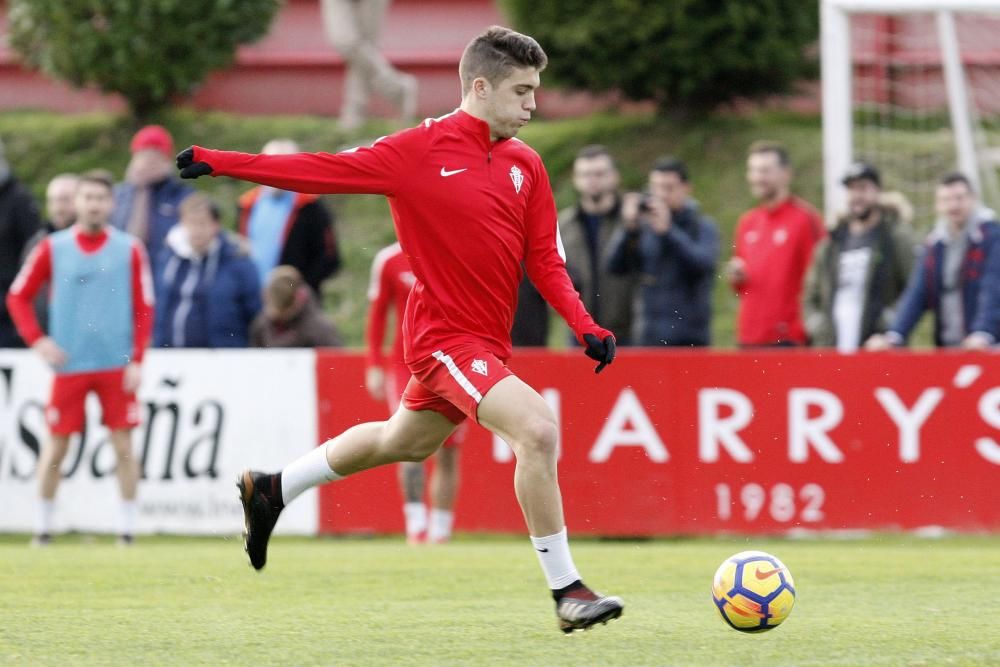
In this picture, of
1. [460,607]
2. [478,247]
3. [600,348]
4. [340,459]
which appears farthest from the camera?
[460,607]

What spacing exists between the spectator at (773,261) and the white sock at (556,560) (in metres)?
5.97

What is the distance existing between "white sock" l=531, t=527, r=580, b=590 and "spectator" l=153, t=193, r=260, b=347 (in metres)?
6.61

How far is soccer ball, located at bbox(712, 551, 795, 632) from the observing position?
6.77 metres

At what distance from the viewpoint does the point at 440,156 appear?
23.6ft

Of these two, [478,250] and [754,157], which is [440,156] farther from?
[754,157]

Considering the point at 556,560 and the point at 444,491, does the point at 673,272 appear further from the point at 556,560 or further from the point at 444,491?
the point at 556,560

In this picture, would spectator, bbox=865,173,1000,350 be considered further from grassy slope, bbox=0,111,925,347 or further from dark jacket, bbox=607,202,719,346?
grassy slope, bbox=0,111,925,347

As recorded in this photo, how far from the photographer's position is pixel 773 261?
12.6m

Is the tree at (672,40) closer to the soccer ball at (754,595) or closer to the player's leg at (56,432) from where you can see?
the player's leg at (56,432)

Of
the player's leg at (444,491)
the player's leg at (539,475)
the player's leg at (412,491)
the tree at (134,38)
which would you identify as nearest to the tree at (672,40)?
the tree at (134,38)

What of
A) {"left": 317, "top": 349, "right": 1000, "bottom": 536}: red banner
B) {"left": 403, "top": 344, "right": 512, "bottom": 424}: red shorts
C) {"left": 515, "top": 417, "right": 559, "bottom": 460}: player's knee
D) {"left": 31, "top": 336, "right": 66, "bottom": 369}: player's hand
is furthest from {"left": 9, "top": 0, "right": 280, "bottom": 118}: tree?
{"left": 515, "top": 417, "right": 559, "bottom": 460}: player's knee

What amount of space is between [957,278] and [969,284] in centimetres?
9

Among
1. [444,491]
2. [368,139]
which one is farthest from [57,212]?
[368,139]

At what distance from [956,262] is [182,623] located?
21.9 feet
